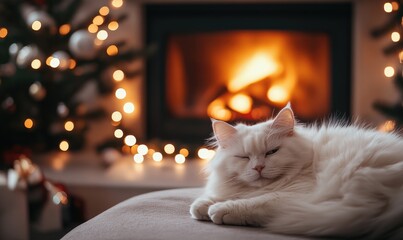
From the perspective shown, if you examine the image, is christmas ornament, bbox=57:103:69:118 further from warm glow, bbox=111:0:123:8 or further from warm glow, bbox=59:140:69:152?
warm glow, bbox=111:0:123:8

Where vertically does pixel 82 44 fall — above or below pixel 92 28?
below

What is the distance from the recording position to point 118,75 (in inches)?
127

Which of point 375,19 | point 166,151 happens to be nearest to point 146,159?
point 166,151

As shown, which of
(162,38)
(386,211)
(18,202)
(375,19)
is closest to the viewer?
(386,211)

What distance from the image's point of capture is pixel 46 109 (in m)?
3.02

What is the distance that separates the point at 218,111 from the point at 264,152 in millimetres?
2011

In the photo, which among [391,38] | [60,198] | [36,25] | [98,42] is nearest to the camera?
[60,198]

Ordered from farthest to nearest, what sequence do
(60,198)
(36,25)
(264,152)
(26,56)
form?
1. (36,25)
2. (26,56)
3. (60,198)
4. (264,152)

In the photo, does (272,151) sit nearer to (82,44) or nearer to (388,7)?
(82,44)

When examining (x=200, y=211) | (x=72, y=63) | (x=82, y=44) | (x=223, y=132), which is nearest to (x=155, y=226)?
(x=200, y=211)

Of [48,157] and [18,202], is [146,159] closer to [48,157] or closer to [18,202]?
[48,157]

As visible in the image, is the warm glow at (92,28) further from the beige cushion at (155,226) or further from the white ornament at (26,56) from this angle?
the beige cushion at (155,226)

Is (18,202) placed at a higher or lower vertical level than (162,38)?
lower

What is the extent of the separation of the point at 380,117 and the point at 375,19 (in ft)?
1.80
